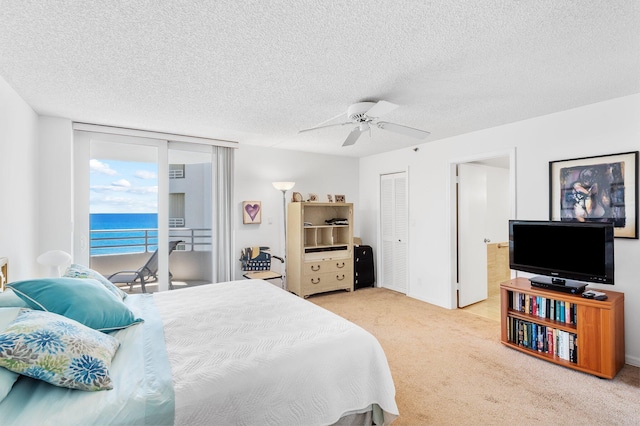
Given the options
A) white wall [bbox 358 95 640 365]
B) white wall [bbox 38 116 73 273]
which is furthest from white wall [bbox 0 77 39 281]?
white wall [bbox 358 95 640 365]

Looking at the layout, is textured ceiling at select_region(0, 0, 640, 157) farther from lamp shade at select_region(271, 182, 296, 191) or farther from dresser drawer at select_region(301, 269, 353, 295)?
dresser drawer at select_region(301, 269, 353, 295)

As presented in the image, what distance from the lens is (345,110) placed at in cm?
311

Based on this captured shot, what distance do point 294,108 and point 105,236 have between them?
2.88 m

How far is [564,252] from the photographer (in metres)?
2.88

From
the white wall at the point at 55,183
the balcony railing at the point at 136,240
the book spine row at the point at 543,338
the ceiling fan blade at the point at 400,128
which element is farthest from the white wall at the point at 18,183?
the book spine row at the point at 543,338

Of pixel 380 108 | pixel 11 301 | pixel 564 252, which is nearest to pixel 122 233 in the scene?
pixel 11 301

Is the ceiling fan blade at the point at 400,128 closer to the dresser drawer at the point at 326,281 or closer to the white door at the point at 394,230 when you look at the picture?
the white door at the point at 394,230

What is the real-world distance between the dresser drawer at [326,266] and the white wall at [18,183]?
10.6 ft

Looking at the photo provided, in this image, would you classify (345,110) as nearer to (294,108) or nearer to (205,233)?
(294,108)

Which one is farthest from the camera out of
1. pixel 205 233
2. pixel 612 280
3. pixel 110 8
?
pixel 205 233

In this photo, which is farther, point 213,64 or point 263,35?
point 213,64

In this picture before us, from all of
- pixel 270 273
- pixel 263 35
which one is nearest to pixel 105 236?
pixel 270 273

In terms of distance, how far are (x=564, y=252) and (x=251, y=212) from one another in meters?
3.88

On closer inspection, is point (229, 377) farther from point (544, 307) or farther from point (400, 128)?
point (544, 307)
